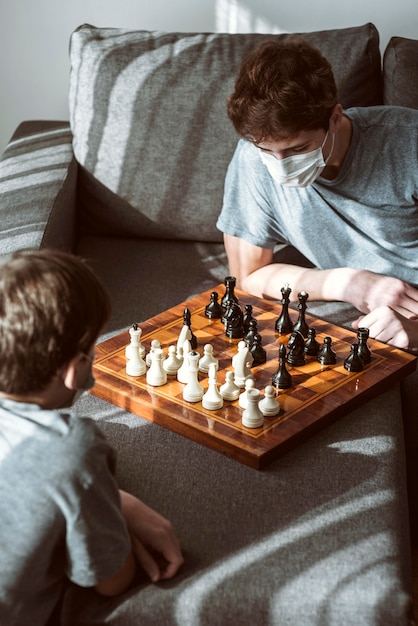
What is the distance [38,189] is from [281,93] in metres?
0.82

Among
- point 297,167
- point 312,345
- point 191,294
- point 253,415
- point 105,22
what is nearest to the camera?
point 253,415

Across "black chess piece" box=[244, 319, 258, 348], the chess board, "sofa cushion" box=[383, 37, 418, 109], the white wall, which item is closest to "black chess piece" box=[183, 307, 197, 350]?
the chess board

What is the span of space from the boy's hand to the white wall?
1.86 meters

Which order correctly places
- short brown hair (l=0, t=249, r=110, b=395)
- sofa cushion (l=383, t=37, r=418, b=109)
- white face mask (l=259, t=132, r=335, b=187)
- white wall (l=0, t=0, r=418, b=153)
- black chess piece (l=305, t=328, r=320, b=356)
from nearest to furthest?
short brown hair (l=0, t=249, r=110, b=395)
black chess piece (l=305, t=328, r=320, b=356)
white face mask (l=259, t=132, r=335, b=187)
sofa cushion (l=383, t=37, r=418, b=109)
white wall (l=0, t=0, r=418, b=153)

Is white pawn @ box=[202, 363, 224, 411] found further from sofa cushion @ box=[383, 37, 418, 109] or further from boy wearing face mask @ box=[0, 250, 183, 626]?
sofa cushion @ box=[383, 37, 418, 109]

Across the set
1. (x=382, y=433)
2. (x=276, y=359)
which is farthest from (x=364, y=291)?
(x=382, y=433)

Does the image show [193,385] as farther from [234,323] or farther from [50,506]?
[50,506]

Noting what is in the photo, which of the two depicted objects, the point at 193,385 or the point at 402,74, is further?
the point at 402,74

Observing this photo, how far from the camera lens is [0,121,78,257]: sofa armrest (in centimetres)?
216

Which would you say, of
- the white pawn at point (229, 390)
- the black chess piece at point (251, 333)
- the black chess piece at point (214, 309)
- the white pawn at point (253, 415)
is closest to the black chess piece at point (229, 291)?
the black chess piece at point (214, 309)

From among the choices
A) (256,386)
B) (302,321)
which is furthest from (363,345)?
(256,386)

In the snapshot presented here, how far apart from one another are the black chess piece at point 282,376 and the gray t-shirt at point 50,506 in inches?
22.1

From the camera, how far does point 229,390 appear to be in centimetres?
171

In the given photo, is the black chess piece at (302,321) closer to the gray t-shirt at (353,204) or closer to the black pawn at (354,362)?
the black pawn at (354,362)
